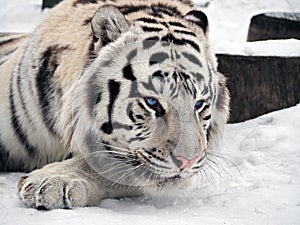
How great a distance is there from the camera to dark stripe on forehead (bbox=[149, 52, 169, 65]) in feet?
6.49

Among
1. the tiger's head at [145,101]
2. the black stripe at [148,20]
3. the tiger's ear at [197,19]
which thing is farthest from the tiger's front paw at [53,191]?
the tiger's ear at [197,19]

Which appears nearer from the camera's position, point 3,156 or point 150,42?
point 150,42

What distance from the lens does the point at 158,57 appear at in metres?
1.99

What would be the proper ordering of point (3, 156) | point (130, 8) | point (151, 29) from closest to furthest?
point (151, 29) → point (130, 8) → point (3, 156)

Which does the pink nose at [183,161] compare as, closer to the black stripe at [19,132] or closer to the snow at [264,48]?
the black stripe at [19,132]

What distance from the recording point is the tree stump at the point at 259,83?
299 cm

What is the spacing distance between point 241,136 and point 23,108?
3.36 ft

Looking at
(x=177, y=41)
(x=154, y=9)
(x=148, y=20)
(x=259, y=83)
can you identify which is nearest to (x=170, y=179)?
(x=177, y=41)

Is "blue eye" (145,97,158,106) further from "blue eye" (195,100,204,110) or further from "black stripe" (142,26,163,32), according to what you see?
"black stripe" (142,26,163,32)

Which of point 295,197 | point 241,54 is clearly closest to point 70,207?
point 295,197

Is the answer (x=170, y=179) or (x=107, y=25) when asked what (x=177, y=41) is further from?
(x=170, y=179)

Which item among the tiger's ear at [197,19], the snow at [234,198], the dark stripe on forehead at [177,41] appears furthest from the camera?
the tiger's ear at [197,19]

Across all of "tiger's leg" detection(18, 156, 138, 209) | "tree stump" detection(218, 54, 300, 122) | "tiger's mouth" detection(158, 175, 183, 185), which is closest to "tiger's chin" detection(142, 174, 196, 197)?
"tiger's mouth" detection(158, 175, 183, 185)

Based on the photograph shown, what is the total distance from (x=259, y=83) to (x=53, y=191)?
149cm
